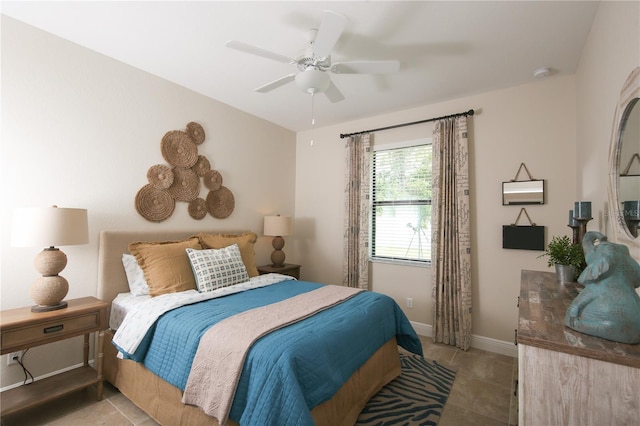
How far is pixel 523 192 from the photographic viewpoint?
291cm

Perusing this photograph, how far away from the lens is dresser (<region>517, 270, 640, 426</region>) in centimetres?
85

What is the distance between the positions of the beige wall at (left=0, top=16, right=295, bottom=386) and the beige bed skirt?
63 cm

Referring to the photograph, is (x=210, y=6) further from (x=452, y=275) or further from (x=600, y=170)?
(x=452, y=275)

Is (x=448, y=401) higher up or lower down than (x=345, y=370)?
lower down

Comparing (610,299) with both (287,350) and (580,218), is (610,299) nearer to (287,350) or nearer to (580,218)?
(580,218)

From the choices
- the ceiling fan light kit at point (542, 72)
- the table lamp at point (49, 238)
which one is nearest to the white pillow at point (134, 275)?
the table lamp at point (49, 238)

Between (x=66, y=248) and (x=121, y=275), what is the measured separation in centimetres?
45

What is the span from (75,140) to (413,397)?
336cm

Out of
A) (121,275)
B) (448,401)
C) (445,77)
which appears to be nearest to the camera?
(448,401)

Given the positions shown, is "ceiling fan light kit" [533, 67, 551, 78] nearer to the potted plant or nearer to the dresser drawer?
the potted plant

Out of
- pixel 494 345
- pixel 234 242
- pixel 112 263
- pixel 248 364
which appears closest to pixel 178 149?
pixel 234 242

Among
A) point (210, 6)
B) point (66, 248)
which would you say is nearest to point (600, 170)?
point (210, 6)

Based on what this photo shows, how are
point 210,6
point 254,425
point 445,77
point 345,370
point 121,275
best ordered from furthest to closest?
point 445,77 → point 121,275 → point 210,6 → point 345,370 → point 254,425

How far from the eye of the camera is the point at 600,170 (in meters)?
1.86
